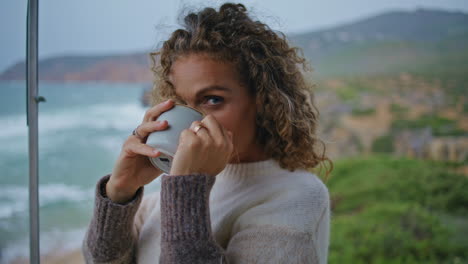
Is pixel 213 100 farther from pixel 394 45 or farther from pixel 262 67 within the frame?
pixel 394 45

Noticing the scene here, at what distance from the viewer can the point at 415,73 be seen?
2.61 meters

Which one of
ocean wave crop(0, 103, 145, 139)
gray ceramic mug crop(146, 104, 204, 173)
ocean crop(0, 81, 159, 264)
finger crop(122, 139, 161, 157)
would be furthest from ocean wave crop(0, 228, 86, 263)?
gray ceramic mug crop(146, 104, 204, 173)

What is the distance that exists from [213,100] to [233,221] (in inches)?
10.5

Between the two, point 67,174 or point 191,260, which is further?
point 67,174

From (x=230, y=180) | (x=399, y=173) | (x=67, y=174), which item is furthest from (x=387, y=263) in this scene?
(x=67, y=174)

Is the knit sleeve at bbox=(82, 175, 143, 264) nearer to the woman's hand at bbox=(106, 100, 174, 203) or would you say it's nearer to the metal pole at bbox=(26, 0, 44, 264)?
the woman's hand at bbox=(106, 100, 174, 203)

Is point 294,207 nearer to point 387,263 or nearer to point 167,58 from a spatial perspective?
point 167,58

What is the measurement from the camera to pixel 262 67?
2.83 feet

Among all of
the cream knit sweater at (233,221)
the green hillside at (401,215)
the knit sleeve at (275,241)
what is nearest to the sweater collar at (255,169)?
the cream knit sweater at (233,221)

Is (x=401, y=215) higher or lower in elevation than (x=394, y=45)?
lower

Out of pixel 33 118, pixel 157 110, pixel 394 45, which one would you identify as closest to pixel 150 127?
pixel 157 110

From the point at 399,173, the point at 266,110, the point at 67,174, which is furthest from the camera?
the point at 399,173

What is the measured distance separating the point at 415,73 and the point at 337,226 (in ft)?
3.88

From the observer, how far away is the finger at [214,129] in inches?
26.6
